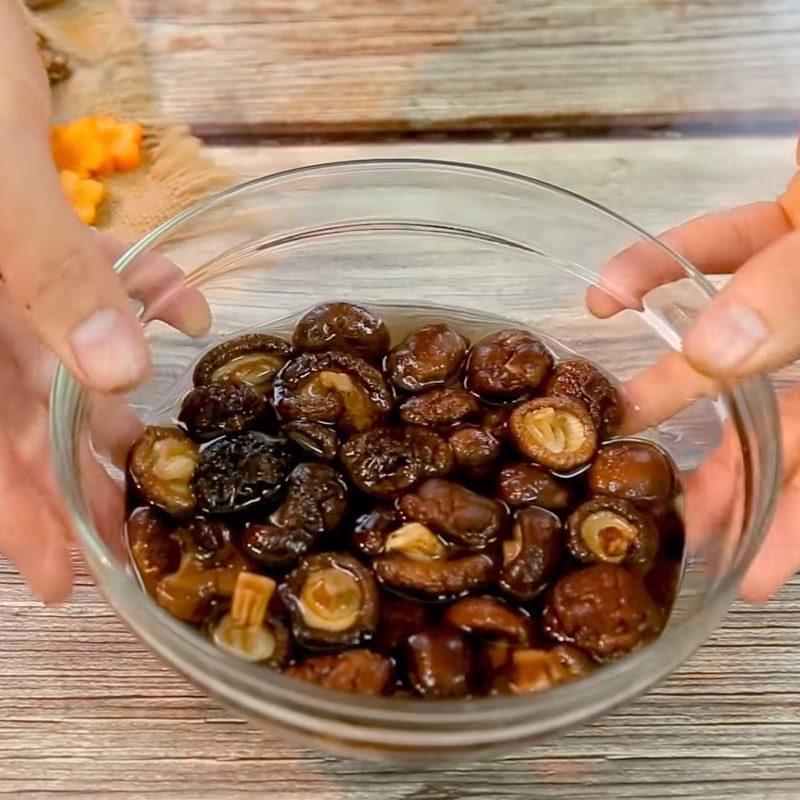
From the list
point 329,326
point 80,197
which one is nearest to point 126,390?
point 329,326

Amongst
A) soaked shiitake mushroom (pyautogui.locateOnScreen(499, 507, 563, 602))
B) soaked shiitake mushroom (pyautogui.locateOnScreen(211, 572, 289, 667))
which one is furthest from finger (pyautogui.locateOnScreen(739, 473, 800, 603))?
soaked shiitake mushroom (pyautogui.locateOnScreen(211, 572, 289, 667))

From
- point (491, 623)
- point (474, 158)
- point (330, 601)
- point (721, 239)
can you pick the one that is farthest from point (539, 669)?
point (474, 158)

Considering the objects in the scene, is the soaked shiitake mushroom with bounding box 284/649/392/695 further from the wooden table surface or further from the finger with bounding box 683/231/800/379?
the finger with bounding box 683/231/800/379

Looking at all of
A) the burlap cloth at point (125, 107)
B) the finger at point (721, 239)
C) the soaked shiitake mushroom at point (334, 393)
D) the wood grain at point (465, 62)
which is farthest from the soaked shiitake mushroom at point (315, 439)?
the wood grain at point (465, 62)

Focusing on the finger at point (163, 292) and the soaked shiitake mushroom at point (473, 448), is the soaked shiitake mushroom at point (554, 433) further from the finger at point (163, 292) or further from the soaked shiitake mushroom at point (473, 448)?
the finger at point (163, 292)

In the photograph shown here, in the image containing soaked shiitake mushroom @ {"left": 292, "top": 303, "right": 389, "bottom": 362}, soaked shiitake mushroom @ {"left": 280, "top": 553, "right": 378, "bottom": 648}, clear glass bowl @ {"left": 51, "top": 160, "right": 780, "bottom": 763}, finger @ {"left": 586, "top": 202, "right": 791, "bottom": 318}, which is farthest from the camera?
finger @ {"left": 586, "top": 202, "right": 791, "bottom": 318}

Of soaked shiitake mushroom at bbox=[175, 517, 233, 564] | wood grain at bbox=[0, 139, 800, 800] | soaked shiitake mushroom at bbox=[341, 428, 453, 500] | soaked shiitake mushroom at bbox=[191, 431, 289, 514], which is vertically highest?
soaked shiitake mushroom at bbox=[341, 428, 453, 500]

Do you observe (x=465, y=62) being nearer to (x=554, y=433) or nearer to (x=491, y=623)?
(x=554, y=433)
